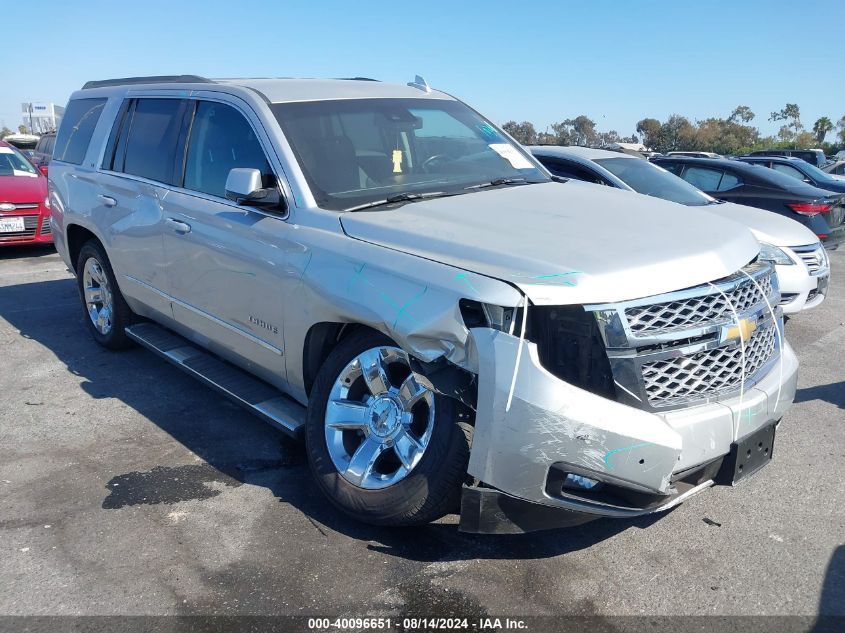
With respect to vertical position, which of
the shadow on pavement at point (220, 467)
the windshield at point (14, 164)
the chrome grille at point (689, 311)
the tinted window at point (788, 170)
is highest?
the chrome grille at point (689, 311)

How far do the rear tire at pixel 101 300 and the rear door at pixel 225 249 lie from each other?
3.80 ft

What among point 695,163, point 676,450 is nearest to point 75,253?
point 676,450

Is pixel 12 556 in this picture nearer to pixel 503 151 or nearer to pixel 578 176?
pixel 503 151

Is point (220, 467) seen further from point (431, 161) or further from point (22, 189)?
point (22, 189)

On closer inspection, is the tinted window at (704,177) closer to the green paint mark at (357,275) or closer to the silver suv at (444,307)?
the silver suv at (444,307)

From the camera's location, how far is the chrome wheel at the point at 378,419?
322 cm

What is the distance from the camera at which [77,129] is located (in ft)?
20.4

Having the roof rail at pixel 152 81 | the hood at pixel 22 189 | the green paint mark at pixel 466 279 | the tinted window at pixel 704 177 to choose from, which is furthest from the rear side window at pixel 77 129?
the tinted window at pixel 704 177

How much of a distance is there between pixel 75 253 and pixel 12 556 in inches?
144

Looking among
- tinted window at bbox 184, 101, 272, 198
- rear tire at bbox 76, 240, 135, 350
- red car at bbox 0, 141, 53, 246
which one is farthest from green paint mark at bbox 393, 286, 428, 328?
red car at bbox 0, 141, 53, 246

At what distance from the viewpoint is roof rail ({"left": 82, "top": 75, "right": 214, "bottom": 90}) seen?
4973 millimetres

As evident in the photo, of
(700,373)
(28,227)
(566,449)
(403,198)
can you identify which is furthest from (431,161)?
(28,227)

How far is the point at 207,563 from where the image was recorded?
129 inches

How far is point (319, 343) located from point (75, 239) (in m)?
3.67
